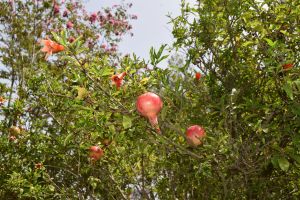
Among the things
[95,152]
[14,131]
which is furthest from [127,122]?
[14,131]

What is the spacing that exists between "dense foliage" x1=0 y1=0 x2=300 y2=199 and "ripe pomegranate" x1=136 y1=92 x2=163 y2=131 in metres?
0.05

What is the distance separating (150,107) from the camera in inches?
81.3

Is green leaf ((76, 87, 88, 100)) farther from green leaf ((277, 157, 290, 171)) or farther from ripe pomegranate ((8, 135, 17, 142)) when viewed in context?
ripe pomegranate ((8, 135, 17, 142))

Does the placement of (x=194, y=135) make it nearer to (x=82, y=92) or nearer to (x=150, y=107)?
(x=150, y=107)

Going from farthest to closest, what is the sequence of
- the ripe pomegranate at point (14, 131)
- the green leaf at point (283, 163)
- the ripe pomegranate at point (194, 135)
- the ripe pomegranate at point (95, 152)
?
the ripe pomegranate at point (14, 131)
the ripe pomegranate at point (95, 152)
the ripe pomegranate at point (194, 135)
the green leaf at point (283, 163)

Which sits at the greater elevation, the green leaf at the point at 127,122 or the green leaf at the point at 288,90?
the green leaf at the point at 288,90

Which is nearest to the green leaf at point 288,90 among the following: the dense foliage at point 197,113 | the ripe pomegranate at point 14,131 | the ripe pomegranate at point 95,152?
the dense foliage at point 197,113

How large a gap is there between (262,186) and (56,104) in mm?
2715

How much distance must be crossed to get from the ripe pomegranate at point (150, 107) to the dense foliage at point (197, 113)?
5cm

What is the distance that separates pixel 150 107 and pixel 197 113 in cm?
136

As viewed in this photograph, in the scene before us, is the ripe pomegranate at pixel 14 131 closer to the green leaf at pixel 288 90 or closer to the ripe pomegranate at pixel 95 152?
the ripe pomegranate at pixel 95 152

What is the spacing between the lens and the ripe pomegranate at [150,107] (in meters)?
2.07

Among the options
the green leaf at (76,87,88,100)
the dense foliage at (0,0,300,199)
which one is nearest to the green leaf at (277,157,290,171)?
the dense foliage at (0,0,300,199)

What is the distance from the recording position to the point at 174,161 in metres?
3.99
